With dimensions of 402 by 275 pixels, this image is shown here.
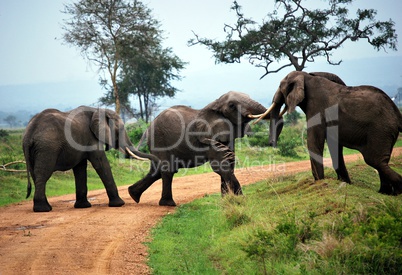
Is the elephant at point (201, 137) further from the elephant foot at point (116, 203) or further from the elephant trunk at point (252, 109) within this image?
the elephant foot at point (116, 203)

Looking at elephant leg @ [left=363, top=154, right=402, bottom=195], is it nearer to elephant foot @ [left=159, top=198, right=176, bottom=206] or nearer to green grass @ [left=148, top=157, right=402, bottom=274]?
green grass @ [left=148, top=157, right=402, bottom=274]

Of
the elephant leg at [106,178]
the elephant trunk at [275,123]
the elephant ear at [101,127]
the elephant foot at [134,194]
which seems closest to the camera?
the elephant trunk at [275,123]

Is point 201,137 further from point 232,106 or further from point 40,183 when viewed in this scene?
point 40,183

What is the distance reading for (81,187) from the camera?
1397 centimetres

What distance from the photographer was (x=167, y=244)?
384 inches

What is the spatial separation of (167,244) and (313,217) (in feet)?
7.33

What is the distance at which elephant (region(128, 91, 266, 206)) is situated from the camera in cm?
1303

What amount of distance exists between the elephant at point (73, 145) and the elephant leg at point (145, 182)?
1.13 feet

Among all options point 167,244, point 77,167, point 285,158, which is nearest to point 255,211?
point 167,244

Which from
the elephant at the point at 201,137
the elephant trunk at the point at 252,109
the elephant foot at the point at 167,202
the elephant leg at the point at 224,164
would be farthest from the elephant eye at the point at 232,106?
the elephant foot at the point at 167,202

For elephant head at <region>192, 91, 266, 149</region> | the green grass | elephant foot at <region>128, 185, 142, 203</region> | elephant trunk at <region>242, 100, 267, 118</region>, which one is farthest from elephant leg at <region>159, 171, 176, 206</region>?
elephant trunk at <region>242, 100, 267, 118</region>

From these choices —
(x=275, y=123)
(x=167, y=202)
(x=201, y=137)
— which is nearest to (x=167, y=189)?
(x=167, y=202)

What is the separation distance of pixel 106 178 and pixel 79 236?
12.7 feet

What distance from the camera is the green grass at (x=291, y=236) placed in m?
7.29
